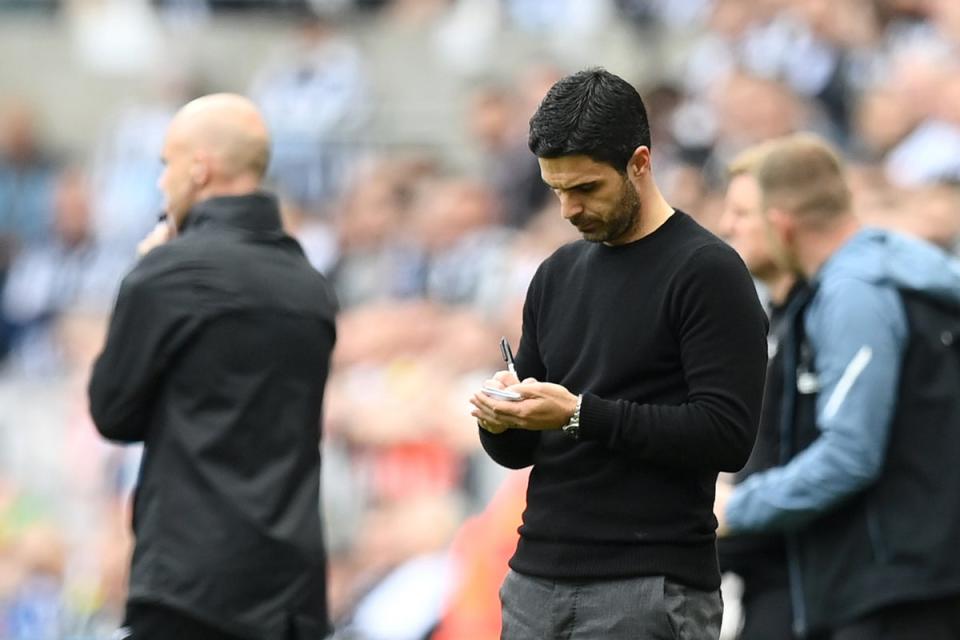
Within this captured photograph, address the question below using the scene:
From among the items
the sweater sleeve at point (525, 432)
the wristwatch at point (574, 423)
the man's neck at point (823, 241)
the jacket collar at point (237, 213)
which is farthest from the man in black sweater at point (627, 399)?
the man's neck at point (823, 241)

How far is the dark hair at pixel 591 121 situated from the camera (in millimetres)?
3660

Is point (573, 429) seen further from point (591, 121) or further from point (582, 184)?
point (591, 121)

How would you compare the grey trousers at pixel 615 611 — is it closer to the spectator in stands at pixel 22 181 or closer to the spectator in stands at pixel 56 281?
the spectator in stands at pixel 56 281

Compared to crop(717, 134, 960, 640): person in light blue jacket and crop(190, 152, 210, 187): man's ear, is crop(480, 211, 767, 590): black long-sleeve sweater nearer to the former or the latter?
crop(717, 134, 960, 640): person in light blue jacket

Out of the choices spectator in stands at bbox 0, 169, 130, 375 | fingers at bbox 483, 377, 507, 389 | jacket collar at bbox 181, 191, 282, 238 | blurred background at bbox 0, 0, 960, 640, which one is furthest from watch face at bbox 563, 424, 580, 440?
spectator in stands at bbox 0, 169, 130, 375

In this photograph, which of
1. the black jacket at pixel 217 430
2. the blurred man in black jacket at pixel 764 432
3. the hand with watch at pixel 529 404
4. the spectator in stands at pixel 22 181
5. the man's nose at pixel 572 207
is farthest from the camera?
the spectator in stands at pixel 22 181

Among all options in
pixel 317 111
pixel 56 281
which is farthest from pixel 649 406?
pixel 56 281

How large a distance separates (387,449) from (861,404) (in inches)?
163

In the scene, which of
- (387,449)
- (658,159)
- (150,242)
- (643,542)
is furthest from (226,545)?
(658,159)

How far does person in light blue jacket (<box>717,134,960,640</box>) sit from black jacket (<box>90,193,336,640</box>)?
120 centimetres

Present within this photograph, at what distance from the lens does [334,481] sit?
349 inches

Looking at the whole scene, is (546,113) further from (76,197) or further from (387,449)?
(76,197)

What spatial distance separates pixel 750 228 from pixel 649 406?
186 centimetres

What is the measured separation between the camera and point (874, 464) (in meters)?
4.97
